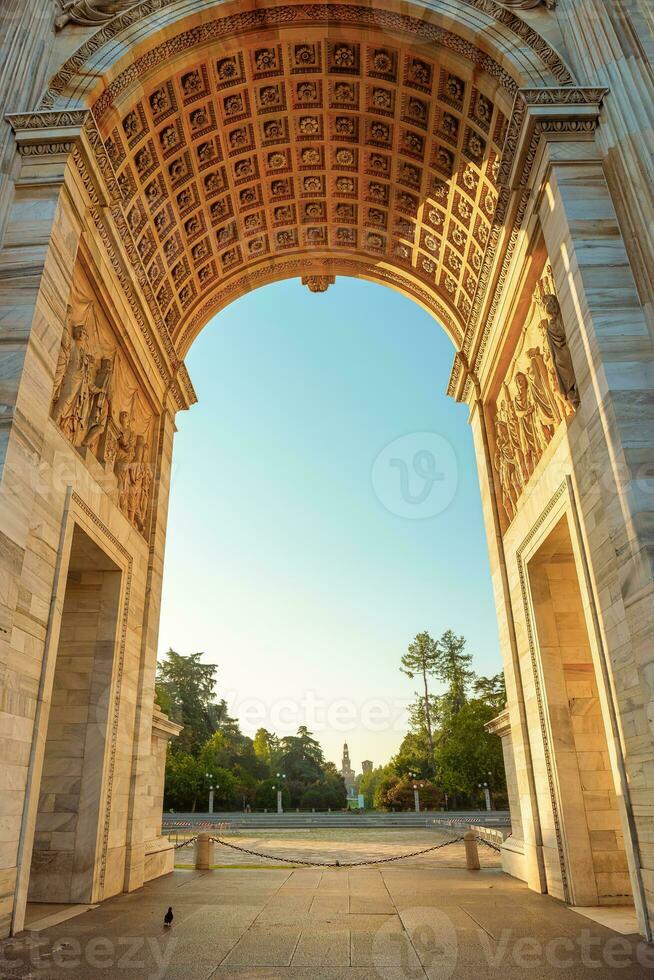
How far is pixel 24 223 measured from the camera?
9.29 meters

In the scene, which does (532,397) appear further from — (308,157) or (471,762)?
(471,762)

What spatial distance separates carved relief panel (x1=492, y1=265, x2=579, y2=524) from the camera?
381 inches

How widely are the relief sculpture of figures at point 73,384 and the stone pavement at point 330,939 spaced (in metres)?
6.84

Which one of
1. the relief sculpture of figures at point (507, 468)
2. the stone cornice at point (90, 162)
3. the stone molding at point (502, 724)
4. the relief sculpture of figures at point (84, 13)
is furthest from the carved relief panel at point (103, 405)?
the stone molding at point (502, 724)

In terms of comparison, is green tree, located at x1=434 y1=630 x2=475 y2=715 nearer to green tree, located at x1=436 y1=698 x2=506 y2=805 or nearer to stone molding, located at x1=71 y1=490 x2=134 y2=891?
green tree, located at x1=436 y1=698 x2=506 y2=805

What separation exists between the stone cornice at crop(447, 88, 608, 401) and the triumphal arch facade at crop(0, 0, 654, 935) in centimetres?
5

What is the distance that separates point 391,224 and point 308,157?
107 inches

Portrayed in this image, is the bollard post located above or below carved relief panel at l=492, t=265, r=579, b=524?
below

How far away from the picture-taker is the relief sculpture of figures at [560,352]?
365 inches

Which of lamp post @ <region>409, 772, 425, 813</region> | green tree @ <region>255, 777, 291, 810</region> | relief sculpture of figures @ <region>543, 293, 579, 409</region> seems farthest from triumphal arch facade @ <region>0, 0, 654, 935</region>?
green tree @ <region>255, 777, 291, 810</region>

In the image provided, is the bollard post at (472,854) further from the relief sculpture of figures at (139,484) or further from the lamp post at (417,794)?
the lamp post at (417,794)

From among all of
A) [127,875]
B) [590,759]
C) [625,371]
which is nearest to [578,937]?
[590,759]

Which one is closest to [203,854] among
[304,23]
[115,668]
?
[115,668]

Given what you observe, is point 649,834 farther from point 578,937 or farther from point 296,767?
point 296,767
